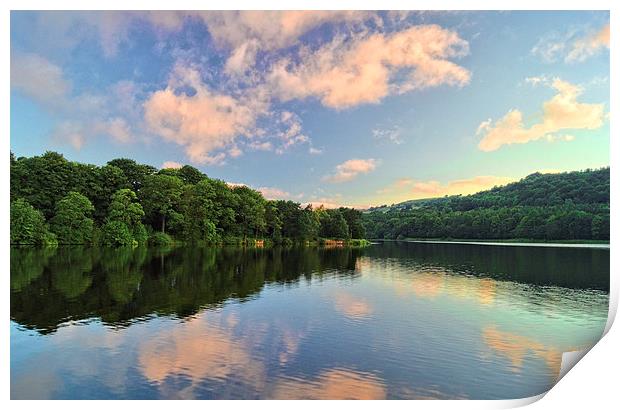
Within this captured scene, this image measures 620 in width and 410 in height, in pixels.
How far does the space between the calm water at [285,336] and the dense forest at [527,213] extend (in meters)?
50.7

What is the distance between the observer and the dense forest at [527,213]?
6647 centimetres

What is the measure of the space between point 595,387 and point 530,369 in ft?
4.77

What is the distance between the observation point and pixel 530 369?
10078mm

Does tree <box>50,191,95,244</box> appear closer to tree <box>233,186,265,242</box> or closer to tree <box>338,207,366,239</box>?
tree <box>233,186,265,242</box>

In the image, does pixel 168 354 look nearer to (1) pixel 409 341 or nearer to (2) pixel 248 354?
(2) pixel 248 354

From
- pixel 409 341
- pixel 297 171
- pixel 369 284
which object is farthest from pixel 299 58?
pixel 409 341

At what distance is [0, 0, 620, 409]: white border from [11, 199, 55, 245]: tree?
97.4 ft

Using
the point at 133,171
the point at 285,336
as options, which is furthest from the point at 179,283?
the point at 133,171

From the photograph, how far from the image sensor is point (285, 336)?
12.1 meters

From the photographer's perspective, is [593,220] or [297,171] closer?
[297,171]

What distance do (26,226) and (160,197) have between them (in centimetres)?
1708

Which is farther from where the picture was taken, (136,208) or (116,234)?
(136,208)

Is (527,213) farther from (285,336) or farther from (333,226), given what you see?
(285,336)
